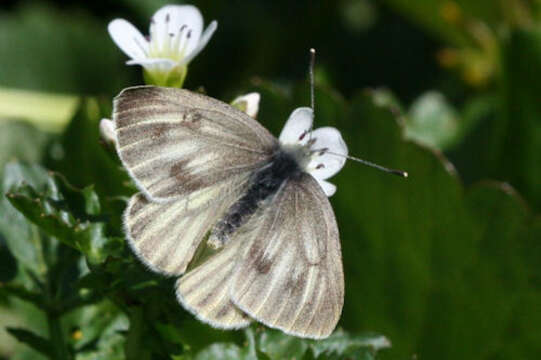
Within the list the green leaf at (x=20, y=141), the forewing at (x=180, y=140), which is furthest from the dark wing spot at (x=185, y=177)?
the green leaf at (x=20, y=141)

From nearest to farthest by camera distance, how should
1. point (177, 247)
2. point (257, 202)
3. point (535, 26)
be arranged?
point (177, 247)
point (257, 202)
point (535, 26)

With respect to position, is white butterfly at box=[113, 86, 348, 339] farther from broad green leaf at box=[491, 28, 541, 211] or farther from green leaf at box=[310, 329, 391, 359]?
broad green leaf at box=[491, 28, 541, 211]

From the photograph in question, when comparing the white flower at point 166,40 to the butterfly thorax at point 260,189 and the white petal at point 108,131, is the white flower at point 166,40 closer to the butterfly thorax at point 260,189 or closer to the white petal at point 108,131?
the white petal at point 108,131

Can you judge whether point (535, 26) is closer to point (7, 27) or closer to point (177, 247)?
point (177, 247)

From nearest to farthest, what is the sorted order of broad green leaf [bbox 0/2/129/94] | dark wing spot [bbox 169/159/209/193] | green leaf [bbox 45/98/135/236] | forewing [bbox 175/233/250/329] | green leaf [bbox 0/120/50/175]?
forewing [bbox 175/233/250/329] < dark wing spot [bbox 169/159/209/193] < green leaf [bbox 45/98/135/236] < green leaf [bbox 0/120/50/175] < broad green leaf [bbox 0/2/129/94]

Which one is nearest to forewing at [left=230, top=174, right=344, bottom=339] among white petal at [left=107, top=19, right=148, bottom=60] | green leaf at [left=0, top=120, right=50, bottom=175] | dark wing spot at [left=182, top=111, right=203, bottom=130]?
dark wing spot at [left=182, top=111, right=203, bottom=130]

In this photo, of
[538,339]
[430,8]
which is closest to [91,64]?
[430,8]

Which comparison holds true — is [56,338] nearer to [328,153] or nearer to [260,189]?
[260,189]

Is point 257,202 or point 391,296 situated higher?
point 257,202
